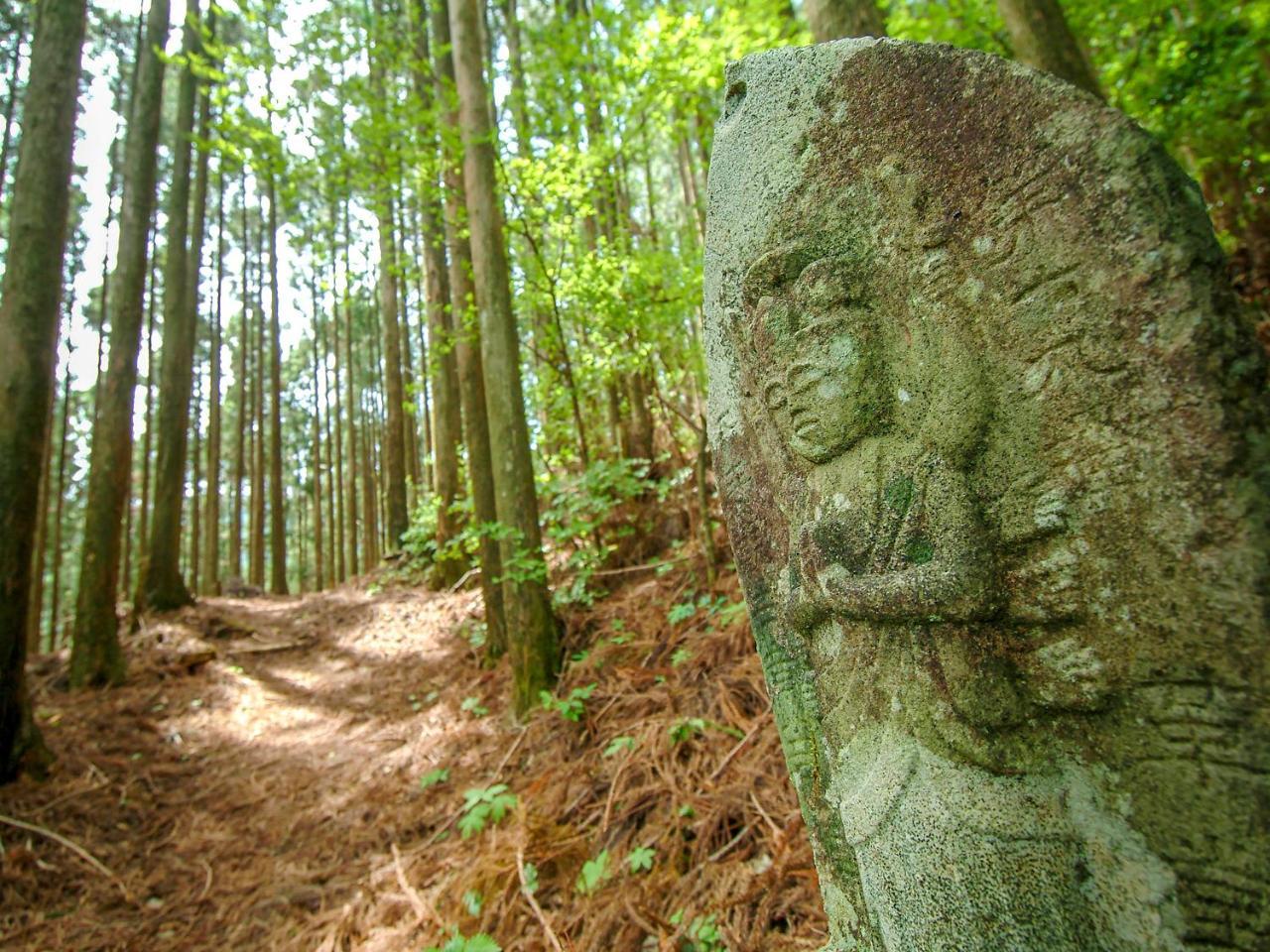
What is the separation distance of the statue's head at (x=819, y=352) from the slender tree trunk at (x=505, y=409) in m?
3.31

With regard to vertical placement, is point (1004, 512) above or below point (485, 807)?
above

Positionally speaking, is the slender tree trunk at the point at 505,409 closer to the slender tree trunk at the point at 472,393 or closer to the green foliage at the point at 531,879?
the slender tree trunk at the point at 472,393

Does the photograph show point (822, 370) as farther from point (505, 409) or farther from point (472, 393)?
point (472, 393)

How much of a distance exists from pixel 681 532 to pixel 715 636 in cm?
253

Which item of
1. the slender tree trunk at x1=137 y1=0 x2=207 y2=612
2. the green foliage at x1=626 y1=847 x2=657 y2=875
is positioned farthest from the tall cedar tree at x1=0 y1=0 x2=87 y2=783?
the green foliage at x1=626 y1=847 x2=657 y2=875

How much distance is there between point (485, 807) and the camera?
3.77m

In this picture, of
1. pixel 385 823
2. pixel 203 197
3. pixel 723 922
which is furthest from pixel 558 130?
pixel 203 197

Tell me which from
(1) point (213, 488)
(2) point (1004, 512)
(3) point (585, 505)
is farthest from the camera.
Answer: (1) point (213, 488)

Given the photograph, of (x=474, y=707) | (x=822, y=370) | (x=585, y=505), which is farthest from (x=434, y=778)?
(x=822, y=370)

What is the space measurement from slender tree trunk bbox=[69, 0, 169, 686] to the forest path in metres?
0.46

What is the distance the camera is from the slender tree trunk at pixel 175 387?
28.3 feet

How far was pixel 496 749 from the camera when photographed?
465cm

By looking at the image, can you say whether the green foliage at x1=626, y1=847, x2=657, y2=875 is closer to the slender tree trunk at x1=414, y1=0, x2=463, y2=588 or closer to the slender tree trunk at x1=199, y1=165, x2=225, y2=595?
the slender tree trunk at x1=414, y1=0, x2=463, y2=588

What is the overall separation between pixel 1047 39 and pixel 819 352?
3632mm
